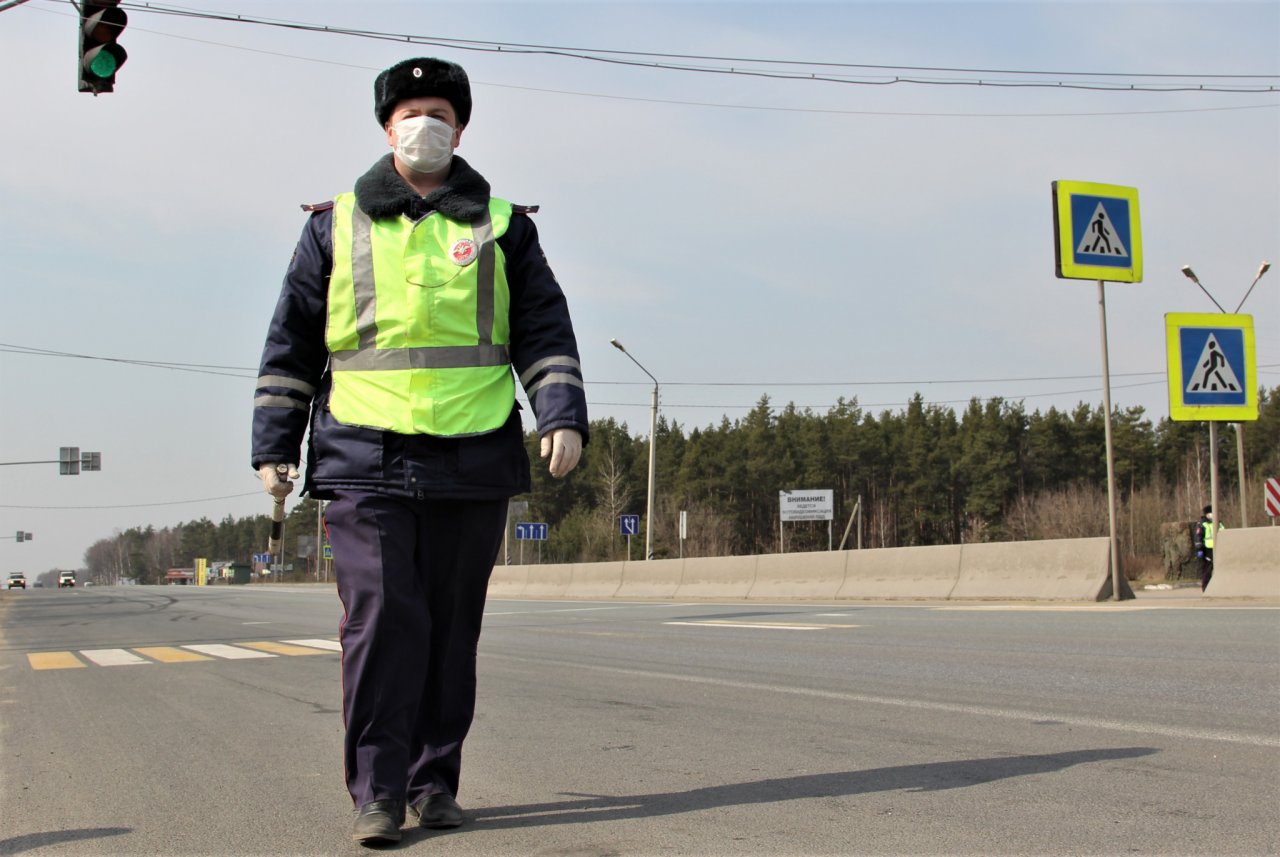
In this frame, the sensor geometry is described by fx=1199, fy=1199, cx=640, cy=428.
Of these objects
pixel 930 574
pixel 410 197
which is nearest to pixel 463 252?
pixel 410 197

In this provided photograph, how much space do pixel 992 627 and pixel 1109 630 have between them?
1.11 meters

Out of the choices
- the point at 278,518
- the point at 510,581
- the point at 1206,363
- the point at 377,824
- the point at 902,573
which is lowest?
the point at 510,581

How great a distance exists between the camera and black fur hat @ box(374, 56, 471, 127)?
356cm

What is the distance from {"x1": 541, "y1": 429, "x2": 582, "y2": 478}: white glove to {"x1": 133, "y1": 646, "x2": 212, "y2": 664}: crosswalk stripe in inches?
310

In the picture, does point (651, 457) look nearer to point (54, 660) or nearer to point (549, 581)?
point (549, 581)

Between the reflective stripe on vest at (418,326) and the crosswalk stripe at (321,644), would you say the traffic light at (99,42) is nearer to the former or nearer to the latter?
the crosswalk stripe at (321,644)

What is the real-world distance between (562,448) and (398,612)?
0.64 meters

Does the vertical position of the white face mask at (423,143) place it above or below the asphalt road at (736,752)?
above

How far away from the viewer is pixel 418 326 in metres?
3.42

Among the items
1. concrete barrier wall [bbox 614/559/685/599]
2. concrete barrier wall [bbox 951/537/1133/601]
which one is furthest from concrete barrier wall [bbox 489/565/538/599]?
concrete barrier wall [bbox 951/537/1133/601]

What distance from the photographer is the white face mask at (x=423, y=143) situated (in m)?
3.52

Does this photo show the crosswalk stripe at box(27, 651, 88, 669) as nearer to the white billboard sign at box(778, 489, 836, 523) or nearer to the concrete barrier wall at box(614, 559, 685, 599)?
the concrete barrier wall at box(614, 559, 685, 599)

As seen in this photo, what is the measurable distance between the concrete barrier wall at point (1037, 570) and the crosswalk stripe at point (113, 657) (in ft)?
Result: 38.2

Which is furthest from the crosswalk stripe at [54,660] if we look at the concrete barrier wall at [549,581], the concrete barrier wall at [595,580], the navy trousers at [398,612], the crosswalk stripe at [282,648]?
the concrete barrier wall at [549,581]
